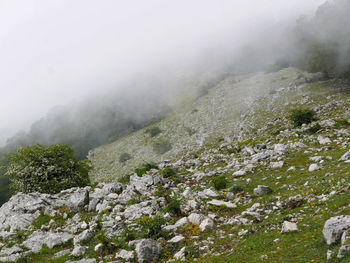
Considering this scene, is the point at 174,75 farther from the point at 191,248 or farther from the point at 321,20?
the point at 191,248

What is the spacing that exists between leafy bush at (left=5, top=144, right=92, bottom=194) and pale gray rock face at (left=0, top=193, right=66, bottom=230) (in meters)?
5.05

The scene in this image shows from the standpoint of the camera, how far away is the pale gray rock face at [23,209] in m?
18.6

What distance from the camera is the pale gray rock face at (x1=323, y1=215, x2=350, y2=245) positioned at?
22.2 ft

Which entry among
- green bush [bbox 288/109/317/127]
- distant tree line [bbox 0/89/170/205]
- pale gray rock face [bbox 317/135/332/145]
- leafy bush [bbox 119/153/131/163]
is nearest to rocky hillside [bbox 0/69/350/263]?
pale gray rock face [bbox 317/135/332/145]

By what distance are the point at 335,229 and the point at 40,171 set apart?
29.5 metres

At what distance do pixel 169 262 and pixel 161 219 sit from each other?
3.67 m

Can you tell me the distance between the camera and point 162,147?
260ft

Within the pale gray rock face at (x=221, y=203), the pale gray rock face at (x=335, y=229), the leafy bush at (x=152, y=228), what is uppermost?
the pale gray rock face at (x=335, y=229)

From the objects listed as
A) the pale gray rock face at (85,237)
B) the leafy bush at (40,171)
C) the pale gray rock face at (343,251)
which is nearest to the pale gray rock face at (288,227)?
the pale gray rock face at (343,251)

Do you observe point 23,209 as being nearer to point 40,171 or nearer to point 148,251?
point 40,171

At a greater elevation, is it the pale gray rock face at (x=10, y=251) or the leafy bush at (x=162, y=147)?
the pale gray rock face at (x=10, y=251)

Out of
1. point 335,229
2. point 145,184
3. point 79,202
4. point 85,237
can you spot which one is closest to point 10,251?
point 85,237

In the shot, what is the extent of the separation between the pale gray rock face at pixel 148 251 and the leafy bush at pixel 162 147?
67.2 meters

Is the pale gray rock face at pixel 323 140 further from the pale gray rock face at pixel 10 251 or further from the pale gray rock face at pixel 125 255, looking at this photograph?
the pale gray rock face at pixel 10 251
